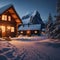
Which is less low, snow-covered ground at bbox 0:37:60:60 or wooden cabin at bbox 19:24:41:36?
wooden cabin at bbox 19:24:41:36

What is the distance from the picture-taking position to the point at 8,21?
106 feet

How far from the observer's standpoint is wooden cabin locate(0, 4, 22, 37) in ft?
98.9

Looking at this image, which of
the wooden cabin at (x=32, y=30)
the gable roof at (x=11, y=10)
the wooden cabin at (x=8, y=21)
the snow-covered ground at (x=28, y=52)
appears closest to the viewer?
the snow-covered ground at (x=28, y=52)

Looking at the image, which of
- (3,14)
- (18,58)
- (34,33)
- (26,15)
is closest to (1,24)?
(3,14)

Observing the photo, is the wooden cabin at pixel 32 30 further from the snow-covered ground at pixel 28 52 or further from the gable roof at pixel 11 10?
the snow-covered ground at pixel 28 52

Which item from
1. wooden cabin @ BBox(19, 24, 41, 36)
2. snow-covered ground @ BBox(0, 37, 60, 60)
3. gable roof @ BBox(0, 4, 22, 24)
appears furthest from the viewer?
wooden cabin @ BBox(19, 24, 41, 36)

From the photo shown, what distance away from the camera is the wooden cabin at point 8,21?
30141 mm

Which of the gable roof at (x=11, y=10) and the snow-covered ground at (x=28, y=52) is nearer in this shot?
the snow-covered ground at (x=28, y=52)

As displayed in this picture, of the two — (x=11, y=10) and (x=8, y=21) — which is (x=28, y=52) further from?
(x=8, y=21)

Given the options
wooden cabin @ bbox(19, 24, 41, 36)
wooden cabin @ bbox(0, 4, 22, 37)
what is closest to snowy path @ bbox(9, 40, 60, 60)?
wooden cabin @ bbox(0, 4, 22, 37)

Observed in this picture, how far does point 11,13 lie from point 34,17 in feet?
129

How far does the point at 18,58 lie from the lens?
10.1m

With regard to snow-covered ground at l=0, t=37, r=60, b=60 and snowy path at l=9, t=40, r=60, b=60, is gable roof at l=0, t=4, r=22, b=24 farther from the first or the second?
snowy path at l=9, t=40, r=60, b=60

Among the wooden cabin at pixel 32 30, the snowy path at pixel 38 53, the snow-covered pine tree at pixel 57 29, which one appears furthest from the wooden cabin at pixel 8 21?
the wooden cabin at pixel 32 30
